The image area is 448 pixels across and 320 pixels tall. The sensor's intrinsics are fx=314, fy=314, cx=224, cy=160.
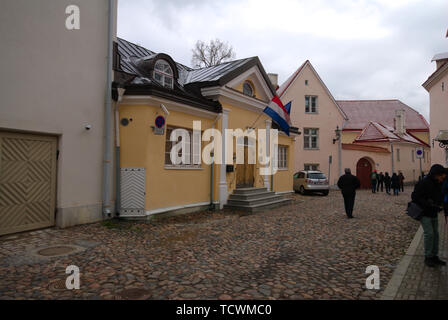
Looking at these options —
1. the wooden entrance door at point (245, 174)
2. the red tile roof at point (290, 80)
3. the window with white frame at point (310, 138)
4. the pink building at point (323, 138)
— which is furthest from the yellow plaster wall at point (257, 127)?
the red tile roof at point (290, 80)

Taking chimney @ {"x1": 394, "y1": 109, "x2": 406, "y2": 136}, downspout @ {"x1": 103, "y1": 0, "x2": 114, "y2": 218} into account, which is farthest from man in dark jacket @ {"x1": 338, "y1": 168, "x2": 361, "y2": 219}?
chimney @ {"x1": 394, "y1": 109, "x2": 406, "y2": 136}

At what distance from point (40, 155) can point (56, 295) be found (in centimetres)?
458

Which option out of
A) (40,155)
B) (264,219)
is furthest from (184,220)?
(40,155)

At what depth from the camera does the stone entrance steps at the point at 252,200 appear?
12.2 meters

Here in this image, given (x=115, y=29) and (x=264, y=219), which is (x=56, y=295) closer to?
(x=264, y=219)

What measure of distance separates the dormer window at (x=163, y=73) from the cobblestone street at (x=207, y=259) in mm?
5079

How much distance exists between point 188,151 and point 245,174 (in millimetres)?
3771

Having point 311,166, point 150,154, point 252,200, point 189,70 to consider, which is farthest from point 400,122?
point 150,154

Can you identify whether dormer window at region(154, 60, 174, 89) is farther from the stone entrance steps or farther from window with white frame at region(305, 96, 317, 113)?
window with white frame at region(305, 96, 317, 113)

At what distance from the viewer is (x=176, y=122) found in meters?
10.2

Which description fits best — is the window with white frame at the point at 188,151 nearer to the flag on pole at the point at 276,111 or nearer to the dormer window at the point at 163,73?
the dormer window at the point at 163,73

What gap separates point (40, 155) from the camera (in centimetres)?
751
